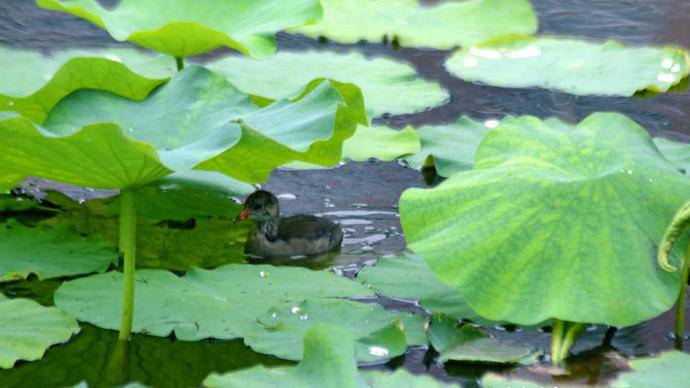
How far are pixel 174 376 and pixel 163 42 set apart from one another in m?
1.26

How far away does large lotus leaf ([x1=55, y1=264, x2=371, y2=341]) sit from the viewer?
3039 millimetres

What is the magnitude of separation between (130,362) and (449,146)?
1.32m

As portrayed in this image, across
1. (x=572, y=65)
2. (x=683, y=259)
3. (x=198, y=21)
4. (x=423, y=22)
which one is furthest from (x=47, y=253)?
(x=423, y=22)

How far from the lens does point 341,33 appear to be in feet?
17.0

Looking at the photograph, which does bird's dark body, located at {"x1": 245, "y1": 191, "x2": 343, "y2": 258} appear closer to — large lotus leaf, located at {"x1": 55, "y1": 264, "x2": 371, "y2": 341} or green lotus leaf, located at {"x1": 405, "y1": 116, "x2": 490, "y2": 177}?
large lotus leaf, located at {"x1": 55, "y1": 264, "x2": 371, "y2": 341}

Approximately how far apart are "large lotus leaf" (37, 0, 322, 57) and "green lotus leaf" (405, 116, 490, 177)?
48 centimetres

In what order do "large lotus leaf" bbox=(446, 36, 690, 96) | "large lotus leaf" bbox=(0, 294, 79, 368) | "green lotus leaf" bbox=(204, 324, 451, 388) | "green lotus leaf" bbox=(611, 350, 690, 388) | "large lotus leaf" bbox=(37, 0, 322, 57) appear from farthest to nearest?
1. "large lotus leaf" bbox=(446, 36, 690, 96)
2. "large lotus leaf" bbox=(37, 0, 322, 57)
3. "large lotus leaf" bbox=(0, 294, 79, 368)
4. "green lotus leaf" bbox=(611, 350, 690, 388)
5. "green lotus leaf" bbox=(204, 324, 451, 388)

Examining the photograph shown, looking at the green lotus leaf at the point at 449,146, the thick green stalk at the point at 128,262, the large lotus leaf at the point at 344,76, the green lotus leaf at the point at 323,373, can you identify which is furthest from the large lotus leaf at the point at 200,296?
the large lotus leaf at the point at 344,76

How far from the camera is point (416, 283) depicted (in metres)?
3.28

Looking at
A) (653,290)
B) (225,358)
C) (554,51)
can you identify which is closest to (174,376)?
(225,358)

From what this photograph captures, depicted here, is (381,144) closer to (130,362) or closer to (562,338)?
(562,338)

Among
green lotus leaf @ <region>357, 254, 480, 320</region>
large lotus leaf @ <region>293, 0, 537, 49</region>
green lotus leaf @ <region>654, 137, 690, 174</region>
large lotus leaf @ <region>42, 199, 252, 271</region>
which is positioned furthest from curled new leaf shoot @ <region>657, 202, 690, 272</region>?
large lotus leaf @ <region>293, 0, 537, 49</region>

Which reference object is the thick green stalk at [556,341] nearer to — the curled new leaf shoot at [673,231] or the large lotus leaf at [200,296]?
the curled new leaf shoot at [673,231]

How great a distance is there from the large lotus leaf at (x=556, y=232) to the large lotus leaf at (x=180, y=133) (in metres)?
0.29
